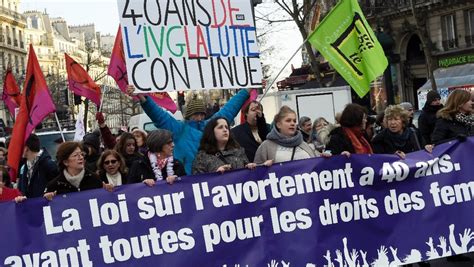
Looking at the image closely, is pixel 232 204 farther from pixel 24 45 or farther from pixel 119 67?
pixel 24 45

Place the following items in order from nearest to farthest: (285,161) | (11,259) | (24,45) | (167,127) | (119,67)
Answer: (11,259) < (285,161) < (167,127) < (119,67) < (24,45)

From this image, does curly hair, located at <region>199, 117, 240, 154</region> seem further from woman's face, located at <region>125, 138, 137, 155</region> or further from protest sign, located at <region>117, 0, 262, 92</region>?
woman's face, located at <region>125, 138, 137, 155</region>

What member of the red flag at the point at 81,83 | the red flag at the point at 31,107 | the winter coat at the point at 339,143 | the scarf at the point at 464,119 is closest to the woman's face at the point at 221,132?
the winter coat at the point at 339,143

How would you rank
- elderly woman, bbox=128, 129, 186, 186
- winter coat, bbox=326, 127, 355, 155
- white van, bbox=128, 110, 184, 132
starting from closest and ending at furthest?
1. elderly woman, bbox=128, 129, 186, 186
2. winter coat, bbox=326, 127, 355, 155
3. white van, bbox=128, 110, 184, 132

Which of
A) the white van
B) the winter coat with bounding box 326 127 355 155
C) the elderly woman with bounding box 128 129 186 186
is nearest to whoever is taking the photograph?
the elderly woman with bounding box 128 129 186 186

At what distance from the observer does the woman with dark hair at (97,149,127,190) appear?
734 cm

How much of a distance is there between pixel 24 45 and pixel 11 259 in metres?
95.0

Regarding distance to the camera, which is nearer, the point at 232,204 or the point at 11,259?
the point at 11,259

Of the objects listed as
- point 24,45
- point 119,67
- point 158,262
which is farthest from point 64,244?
point 24,45

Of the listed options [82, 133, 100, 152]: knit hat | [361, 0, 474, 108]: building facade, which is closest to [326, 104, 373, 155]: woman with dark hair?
[82, 133, 100, 152]: knit hat

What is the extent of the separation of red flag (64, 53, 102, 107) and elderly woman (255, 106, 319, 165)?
747cm

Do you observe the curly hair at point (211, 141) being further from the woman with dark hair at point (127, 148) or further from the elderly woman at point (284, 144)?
the woman with dark hair at point (127, 148)

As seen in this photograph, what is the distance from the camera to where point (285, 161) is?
6.34 meters

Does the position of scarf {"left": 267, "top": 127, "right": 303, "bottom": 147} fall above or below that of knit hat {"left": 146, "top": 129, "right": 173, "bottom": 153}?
below
